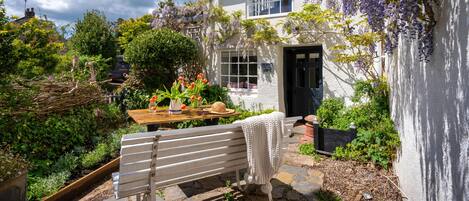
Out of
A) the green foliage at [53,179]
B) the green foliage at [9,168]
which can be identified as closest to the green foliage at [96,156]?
the green foliage at [53,179]

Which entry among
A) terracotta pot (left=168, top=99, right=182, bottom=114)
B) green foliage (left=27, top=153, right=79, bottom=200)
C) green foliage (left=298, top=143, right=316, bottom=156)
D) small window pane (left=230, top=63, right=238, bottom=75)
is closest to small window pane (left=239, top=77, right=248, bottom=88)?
small window pane (left=230, top=63, right=238, bottom=75)

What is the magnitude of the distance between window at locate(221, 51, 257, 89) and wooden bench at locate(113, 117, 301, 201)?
5087mm

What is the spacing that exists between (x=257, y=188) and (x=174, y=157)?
1.30 meters

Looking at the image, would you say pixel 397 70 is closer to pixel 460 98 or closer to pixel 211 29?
pixel 460 98

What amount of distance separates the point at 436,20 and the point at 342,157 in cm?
261

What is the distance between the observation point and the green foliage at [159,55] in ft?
25.9

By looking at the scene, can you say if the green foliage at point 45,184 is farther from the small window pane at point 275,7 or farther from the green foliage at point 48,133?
the small window pane at point 275,7

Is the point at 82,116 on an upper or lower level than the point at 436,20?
lower

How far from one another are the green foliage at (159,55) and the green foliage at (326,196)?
573 centimetres

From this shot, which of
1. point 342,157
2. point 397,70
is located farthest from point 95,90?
point 397,70

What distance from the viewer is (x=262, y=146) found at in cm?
289

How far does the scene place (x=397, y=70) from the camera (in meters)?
3.85

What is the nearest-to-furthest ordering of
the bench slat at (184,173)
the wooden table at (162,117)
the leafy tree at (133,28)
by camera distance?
the bench slat at (184,173)
the wooden table at (162,117)
the leafy tree at (133,28)

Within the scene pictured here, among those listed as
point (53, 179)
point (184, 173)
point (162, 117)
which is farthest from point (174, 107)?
point (184, 173)
